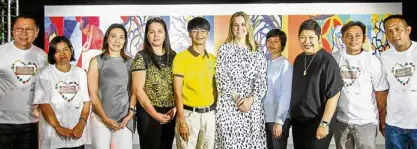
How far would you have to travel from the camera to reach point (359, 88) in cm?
484

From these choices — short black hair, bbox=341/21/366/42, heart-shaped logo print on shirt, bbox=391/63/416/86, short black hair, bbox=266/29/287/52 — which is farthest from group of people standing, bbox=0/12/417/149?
short black hair, bbox=266/29/287/52

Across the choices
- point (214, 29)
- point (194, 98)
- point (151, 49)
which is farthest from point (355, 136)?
point (151, 49)

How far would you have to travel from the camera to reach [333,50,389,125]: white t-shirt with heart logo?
15.9 feet

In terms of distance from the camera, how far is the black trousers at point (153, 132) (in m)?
4.83

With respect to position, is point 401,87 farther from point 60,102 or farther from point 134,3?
point 60,102

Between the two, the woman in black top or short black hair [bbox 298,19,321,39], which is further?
short black hair [bbox 298,19,321,39]

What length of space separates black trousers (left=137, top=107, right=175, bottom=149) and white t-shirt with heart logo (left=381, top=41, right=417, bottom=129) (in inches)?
81.9

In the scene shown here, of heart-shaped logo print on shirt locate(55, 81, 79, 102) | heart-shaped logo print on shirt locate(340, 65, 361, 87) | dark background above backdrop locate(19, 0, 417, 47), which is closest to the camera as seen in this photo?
heart-shaped logo print on shirt locate(55, 81, 79, 102)

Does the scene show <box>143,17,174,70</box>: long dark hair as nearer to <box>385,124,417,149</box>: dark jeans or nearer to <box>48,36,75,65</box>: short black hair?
<box>48,36,75,65</box>: short black hair

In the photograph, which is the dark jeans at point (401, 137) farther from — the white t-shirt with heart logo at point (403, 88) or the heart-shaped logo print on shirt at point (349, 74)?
the heart-shaped logo print on shirt at point (349, 74)

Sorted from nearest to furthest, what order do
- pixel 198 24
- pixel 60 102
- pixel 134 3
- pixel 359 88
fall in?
pixel 60 102 < pixel 359 88 < pixel 198 24 < pixel 134 3

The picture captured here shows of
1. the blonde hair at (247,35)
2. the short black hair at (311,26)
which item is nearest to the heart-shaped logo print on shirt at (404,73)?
the short black hair at (311,26)

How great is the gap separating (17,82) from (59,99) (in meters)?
0.43

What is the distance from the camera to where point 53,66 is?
479 centimetres
